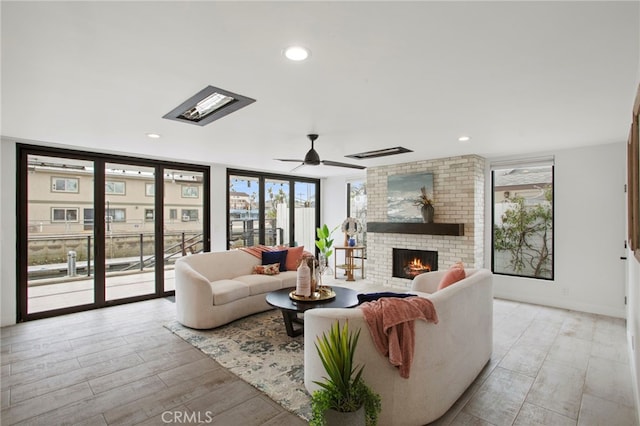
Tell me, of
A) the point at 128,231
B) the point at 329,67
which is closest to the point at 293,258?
the point at 128,231

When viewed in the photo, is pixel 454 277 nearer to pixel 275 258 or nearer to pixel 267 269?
pixel 267 269

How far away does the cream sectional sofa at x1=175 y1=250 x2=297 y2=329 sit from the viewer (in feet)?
12.8

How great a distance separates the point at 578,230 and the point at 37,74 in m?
6.43

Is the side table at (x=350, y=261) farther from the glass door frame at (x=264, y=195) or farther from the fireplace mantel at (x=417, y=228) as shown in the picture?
the glass door frame at (x=264, y=195)

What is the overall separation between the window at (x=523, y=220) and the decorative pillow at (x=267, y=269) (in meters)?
3.75

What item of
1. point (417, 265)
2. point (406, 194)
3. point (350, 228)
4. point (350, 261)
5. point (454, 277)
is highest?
point (406, 194)

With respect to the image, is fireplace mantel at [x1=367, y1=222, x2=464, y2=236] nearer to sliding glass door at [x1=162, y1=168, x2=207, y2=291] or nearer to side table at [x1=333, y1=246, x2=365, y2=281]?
side table at [x1=333, y1=246, x2=365, y2=281]

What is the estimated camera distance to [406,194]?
5.98 meters

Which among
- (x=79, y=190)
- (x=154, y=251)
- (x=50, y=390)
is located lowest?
(x=50, y=390)

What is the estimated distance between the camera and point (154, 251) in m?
5.50

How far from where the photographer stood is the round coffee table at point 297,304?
11.1ft

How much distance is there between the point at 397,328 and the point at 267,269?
331 cm

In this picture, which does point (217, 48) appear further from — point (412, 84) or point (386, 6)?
point (412, 84)

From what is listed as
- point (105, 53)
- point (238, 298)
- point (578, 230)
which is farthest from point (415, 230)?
point (105, 53)
